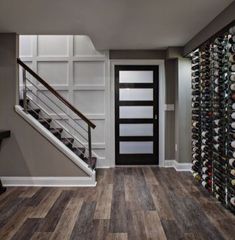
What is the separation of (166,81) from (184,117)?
86 cm

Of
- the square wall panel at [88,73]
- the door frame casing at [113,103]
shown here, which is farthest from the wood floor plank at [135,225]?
the square wall panel at [88,73]

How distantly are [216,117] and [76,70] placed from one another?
308 cm

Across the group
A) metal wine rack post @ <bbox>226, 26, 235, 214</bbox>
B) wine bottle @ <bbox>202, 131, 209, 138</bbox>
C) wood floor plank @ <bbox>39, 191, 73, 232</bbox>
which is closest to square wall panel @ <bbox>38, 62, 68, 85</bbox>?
wood floor plank @ <bbox>39, 191, 73, 232</bbox>

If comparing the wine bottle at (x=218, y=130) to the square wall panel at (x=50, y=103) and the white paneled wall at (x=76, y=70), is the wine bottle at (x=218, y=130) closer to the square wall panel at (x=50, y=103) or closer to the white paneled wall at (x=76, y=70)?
the white paneled wall at (x=76, y=70)

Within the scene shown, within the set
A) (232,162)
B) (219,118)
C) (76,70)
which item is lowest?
(232,162)

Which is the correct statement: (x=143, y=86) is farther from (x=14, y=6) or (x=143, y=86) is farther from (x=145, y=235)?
(x=145, y=235)

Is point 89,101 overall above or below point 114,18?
below

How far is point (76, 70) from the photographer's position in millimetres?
5922

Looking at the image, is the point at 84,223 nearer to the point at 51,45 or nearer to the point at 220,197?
the point at 220,197

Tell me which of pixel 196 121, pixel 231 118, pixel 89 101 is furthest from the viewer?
pixel 89 101

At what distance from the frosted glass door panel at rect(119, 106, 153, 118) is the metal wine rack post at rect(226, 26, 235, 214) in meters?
2.73

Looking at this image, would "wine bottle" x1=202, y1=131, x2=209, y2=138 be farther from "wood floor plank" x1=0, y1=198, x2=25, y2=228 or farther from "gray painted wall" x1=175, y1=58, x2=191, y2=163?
"wood floor plank" x1=0, y1=198, x2=25, y2=228

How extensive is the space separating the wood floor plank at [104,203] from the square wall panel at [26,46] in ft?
10.0

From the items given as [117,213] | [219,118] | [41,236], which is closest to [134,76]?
[219,118]
